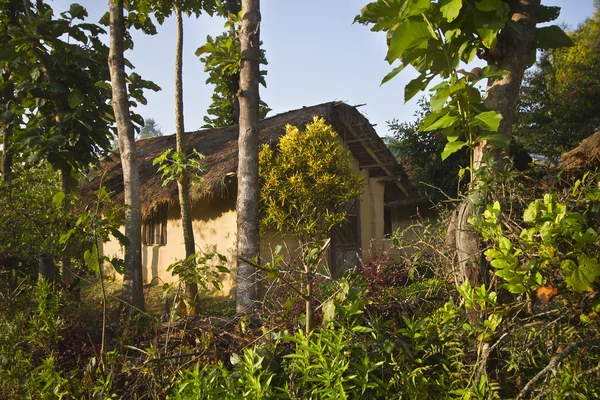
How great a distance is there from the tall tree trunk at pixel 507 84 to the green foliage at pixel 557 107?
438 inches

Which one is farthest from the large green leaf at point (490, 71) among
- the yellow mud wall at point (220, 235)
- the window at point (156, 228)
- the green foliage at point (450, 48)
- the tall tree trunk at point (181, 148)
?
the window at point (156, 228)

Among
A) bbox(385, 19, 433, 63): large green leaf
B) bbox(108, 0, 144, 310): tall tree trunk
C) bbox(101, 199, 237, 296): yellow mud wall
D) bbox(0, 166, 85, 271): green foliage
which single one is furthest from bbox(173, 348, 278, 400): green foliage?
bbox(101, 199, 237, 296): yellow mud wall

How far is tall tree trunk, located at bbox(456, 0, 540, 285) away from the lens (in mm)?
2246

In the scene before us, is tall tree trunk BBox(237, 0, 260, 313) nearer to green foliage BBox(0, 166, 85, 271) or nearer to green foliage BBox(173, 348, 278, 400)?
green foliage BBox(0, 166, 85, 271)

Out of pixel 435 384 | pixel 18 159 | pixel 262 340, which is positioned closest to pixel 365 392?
pixel 435 384

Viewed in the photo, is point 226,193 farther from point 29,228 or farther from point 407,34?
point 407,34

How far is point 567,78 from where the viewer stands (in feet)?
51.9

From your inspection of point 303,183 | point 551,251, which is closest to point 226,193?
point 303,183

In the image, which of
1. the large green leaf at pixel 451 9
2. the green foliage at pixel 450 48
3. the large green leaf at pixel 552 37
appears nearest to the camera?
the large green leaf at pixel 451 9

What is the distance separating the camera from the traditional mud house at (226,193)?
9328 millimetres

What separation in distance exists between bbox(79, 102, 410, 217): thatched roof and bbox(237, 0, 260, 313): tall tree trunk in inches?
82.0

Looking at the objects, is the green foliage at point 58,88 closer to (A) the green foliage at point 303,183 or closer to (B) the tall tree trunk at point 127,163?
(B) the tall tree trunk at point 127,163

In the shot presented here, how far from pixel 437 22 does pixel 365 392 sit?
1.79 m

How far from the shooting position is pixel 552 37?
2535mm
